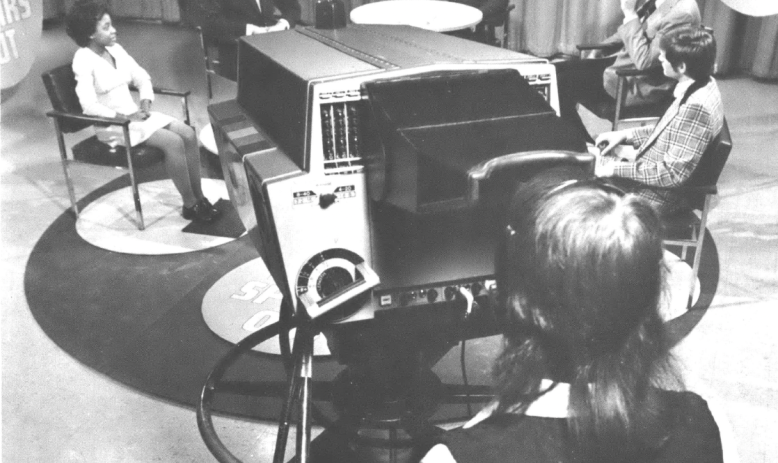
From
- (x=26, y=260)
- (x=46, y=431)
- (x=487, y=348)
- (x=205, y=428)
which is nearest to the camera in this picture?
(x=205, y=428)

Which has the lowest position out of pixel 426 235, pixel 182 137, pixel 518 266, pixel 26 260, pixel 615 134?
pixel 26 260

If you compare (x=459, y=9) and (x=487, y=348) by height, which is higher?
(x=459, y=9)

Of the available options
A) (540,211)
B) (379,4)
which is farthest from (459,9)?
(540,211)

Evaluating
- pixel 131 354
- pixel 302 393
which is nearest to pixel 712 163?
pixel 302 393

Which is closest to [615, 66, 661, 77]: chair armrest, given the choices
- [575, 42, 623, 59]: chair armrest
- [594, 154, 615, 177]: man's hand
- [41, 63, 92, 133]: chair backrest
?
[575, 42, 623, 59]: chair armrest

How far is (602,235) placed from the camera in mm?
821

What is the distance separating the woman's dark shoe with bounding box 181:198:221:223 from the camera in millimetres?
3602

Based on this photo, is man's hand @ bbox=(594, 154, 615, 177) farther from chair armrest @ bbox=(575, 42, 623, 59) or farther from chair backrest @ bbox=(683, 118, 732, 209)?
chair armrest @ bbox=(575, 42, 623, 59)

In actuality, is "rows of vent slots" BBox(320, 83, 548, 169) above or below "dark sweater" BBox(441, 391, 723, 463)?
above

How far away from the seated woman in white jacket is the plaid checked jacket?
1999 millimetres

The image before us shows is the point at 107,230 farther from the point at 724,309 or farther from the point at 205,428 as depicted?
the point at 724,309

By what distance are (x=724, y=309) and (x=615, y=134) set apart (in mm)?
771

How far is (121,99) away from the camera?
3479mm

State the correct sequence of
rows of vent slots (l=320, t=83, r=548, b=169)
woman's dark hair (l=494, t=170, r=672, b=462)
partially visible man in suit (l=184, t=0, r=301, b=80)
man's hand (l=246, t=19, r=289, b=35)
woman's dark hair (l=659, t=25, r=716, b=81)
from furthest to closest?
partially visible man in suit (l=184, t=0, r=301, b=80)
man's hand (l=246, t=19, r=289, b=35)
woman's dark hair (l=659, t=25, r=716, b=81)
rows of vent slots (l=320, t=83, r=548, b=169)
woman's dark hair (l=494, t=170, r=672, b=462)
